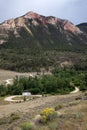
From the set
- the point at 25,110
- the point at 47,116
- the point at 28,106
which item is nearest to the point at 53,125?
the point at 47,116

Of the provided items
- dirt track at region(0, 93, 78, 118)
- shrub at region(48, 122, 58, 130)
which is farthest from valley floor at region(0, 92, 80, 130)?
shrub at region(48, 122, 58, 130)

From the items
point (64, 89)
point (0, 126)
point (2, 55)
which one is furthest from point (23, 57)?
point (0, 126)

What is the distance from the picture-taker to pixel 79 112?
915 inches

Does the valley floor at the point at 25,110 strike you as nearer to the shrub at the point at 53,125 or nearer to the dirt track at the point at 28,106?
the dirt track at the point at 28,106

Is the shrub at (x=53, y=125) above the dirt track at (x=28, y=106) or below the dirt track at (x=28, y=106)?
above

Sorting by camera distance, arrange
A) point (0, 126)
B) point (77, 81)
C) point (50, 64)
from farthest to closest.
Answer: point (50, 64) → point (77, 81) → point (0, 126)

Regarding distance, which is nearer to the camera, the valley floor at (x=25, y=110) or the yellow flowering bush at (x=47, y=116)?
the yellow flowering bush at (x=47, y=116)

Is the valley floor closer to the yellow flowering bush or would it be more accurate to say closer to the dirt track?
the dirt track

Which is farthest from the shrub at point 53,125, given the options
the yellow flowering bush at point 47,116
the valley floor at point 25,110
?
the valley floor at point 25,110

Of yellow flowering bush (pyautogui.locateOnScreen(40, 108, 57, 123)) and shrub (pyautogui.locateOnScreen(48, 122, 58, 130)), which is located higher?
yellow flowering bush (pyautogui.locateOnScreen(40, 108, 57, 123))

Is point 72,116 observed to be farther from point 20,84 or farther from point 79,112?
point 20,84

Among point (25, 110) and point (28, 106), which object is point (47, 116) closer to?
point (25, 110)

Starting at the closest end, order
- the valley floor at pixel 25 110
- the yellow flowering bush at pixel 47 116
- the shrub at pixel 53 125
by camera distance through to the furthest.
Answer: the shrub at pixel 53 125 < the yellow flowering bush at pixel 47 116 < the valley floor at pixel 25 110

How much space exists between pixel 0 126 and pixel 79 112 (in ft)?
17.2
